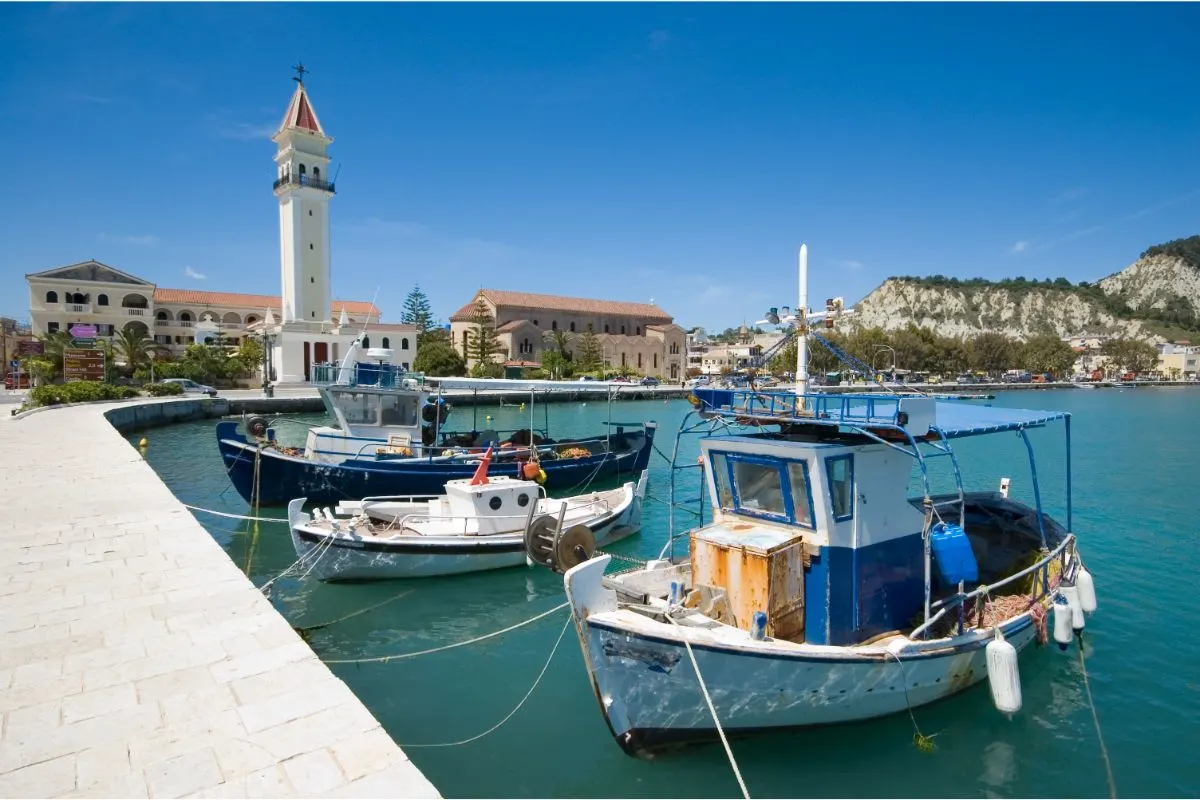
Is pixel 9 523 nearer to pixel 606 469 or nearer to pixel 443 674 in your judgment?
pixel 443 674

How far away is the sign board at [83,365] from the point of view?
44.6 m

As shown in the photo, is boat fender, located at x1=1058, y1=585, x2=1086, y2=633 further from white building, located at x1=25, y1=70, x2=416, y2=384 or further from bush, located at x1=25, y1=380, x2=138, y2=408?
white building, located at x1=25, y1=70, x2=416, y2=384

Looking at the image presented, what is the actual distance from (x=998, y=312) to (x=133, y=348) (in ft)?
644

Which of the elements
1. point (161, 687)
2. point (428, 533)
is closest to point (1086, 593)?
point (428, 533)

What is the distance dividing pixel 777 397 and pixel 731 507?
5.00 ft

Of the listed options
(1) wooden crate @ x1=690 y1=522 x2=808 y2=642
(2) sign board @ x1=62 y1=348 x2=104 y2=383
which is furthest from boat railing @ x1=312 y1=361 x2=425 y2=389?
(2) sign board @ x1=62 y1=348 x2=104 y2=383

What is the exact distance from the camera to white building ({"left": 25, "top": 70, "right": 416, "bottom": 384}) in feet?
192

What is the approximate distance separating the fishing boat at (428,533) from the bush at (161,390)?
42.7 metres

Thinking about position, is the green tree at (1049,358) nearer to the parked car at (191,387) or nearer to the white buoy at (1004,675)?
the parked car at (191,387)

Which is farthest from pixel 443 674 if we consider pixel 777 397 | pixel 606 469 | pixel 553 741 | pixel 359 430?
pixel 606 469

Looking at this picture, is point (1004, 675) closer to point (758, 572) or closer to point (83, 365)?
point (758, 572)

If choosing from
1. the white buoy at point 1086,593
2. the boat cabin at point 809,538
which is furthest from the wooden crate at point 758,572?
the white buoy at point 1086,593

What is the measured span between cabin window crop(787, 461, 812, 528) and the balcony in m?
60.5

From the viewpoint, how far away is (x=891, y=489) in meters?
8.41
